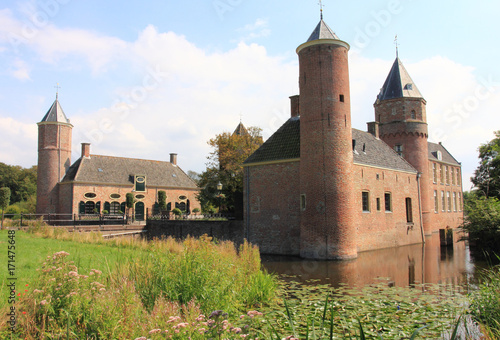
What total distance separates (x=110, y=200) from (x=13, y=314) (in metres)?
33.8

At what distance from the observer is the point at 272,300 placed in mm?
8617

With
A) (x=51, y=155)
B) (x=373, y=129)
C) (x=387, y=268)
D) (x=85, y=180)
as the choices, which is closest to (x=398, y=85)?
(x=373, y=129)

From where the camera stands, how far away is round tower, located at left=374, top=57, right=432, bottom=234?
2981cm

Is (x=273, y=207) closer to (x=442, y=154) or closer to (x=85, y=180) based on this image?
(x=85, y=180)

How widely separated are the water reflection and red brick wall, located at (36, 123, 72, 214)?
1005 inches

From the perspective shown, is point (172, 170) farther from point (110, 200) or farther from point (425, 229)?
point (425, 229)

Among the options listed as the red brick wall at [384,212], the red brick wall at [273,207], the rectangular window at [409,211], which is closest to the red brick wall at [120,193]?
the red brick wall at [273,207]

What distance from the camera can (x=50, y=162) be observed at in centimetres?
3469

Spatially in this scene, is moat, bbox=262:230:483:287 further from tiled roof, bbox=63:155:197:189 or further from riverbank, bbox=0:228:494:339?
tiled roof, bbox=63:155:197:189

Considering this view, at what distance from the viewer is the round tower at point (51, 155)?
3444 centimetres

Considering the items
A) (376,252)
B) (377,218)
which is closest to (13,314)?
(376,252)

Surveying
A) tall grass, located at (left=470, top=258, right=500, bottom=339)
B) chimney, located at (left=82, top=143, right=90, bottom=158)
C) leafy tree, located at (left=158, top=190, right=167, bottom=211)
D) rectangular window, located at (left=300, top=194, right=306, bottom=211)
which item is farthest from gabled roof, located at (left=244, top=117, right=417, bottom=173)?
chimney, located at (left=82, top=143, right=90, bottom=158)

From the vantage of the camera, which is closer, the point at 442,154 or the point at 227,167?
the point at 227,167

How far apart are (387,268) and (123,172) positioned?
31.2 meters
